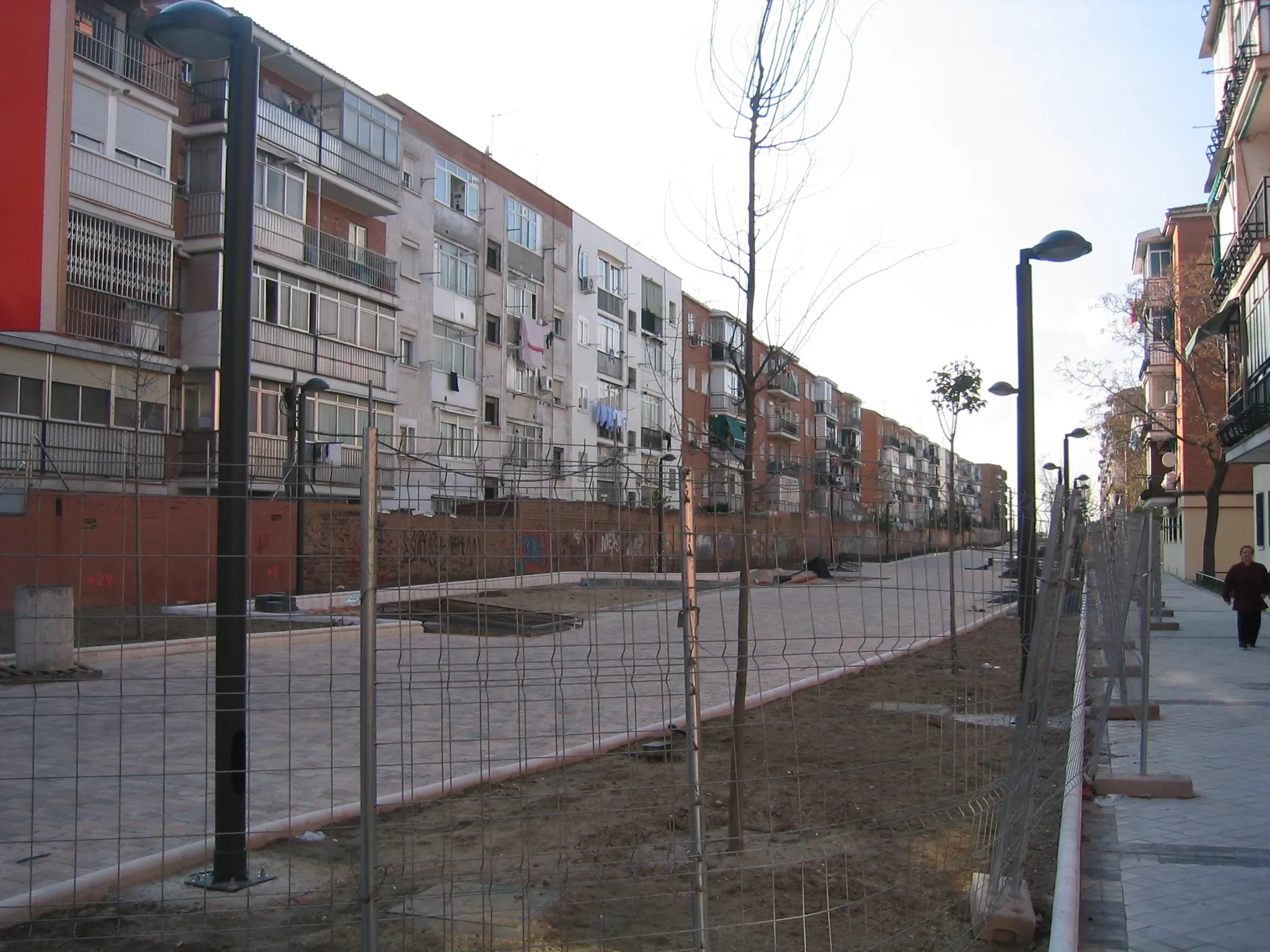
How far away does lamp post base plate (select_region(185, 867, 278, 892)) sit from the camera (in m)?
4.84

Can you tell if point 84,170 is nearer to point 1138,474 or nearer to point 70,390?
point 70,390

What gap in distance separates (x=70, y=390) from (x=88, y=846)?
1941 cm

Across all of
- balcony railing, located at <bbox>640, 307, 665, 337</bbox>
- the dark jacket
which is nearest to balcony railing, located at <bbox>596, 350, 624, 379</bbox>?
balcony railing, located at <bbox>640, 307, 665, 337</bbox>

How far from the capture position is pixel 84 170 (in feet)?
74.0

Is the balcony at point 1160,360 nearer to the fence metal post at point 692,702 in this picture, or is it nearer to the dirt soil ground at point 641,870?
the dirt soil ground at point 641,870

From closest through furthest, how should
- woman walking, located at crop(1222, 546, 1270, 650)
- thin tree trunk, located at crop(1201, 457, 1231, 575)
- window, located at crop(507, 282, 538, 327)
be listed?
woman walking, located at crop(1222, 546, 1270, 650) → thin tree trunk, located at crop(1201, 457, 1231, 575) → window, located at crop(507, 282, 538, 327)

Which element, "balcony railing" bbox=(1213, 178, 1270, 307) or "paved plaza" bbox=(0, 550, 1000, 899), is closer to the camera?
"paved plaza" bbox=(0, 550, 1000, 899)

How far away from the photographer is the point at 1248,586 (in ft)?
53.8

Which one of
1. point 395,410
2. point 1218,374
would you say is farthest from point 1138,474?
point 395,410

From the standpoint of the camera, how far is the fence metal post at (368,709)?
3389 mm

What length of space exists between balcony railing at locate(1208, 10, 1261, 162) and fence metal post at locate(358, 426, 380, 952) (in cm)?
2524

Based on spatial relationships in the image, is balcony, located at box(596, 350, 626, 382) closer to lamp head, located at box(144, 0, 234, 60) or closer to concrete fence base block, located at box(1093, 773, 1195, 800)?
concrete fence base block, located at box(1093, 773, 1195, 800)

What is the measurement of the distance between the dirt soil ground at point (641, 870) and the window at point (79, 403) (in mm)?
19001

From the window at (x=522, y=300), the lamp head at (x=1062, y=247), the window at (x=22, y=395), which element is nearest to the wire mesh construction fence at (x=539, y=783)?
the lamp head at (x=1062, y=247)
